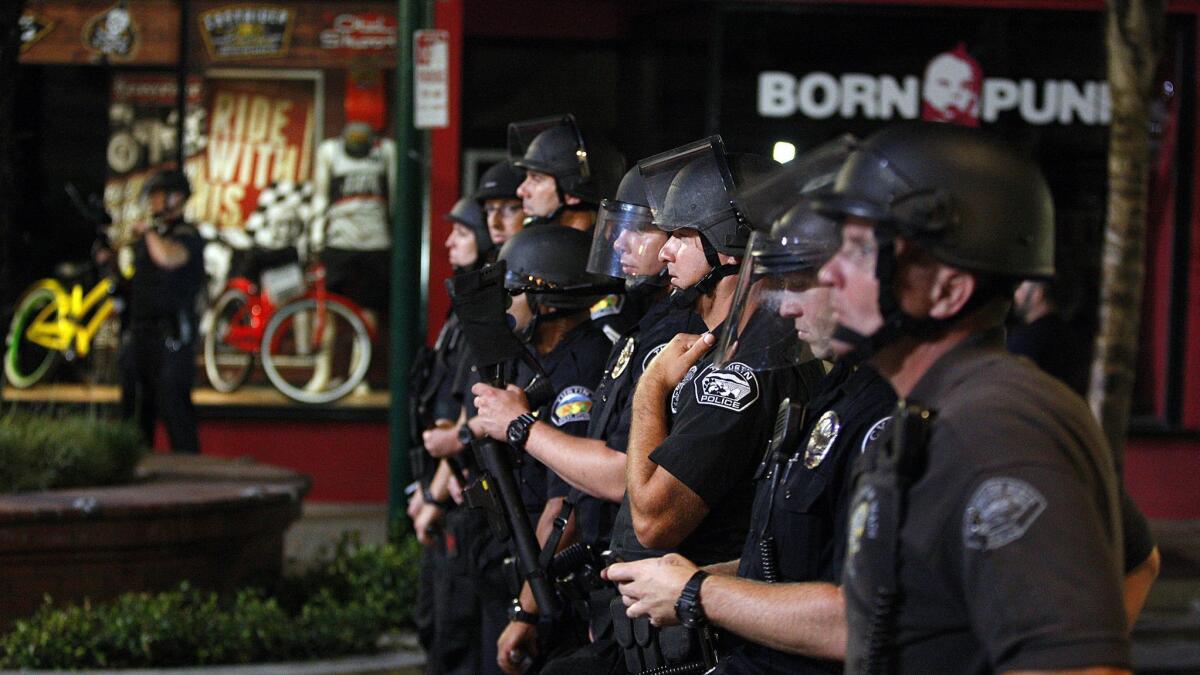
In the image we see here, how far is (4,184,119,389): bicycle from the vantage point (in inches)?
472

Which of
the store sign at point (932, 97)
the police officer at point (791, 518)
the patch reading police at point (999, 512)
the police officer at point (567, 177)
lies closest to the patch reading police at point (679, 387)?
the police officer at point (791, 518)

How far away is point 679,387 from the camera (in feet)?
11.9

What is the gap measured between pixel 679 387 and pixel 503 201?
293cm

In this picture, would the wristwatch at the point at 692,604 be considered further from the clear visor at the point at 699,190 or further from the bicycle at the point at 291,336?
the bicycle at the point at 291,336

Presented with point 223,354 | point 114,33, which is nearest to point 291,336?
point 223,354

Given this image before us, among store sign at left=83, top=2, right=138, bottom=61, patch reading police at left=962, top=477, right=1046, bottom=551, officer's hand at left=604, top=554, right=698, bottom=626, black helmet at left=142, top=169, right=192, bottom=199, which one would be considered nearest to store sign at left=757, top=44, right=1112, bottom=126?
black helmet at left=142, top=169, right=192, bottom=199

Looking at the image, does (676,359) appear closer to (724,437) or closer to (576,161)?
(724,437)

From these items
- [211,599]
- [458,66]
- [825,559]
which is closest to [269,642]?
[211,599]

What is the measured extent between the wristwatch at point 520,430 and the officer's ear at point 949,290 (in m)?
2.44

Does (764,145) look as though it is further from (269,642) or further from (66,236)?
(269,642)

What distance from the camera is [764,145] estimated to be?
11648 millimetres

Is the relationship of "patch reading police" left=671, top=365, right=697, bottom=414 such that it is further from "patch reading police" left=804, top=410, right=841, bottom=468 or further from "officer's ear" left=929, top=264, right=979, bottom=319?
"officer's ear" left=929, top=264, right=979, bottom=319

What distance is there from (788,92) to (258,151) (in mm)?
3921

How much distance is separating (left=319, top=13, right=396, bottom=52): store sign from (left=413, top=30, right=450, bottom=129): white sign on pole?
3.20 m
